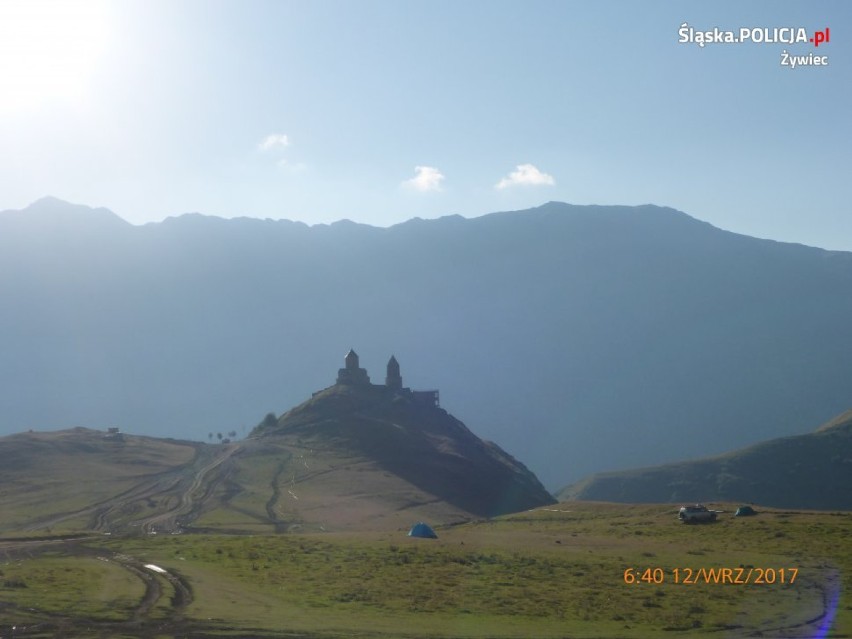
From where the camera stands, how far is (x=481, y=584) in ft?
98.4

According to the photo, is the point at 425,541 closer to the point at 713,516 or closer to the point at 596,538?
the point at 596,538

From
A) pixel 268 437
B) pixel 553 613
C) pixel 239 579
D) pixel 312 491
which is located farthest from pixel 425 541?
pixel 268 437

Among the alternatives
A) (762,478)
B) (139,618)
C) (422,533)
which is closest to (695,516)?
(422,533)

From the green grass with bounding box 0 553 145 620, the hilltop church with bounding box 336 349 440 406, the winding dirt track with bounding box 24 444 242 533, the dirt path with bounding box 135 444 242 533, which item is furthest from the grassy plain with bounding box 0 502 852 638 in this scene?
the hilltop church with bounding box 336 349 440 406

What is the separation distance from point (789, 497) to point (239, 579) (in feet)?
299

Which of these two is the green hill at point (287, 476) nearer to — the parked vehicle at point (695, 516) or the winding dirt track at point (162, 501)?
the winding dirt track at point (162, 501)

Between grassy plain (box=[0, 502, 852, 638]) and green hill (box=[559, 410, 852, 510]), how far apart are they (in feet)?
225

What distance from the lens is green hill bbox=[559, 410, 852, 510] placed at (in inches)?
4205

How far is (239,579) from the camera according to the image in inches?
1200

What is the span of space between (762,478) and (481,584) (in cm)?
9257

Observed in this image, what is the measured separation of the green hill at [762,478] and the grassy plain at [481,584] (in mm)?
68496
